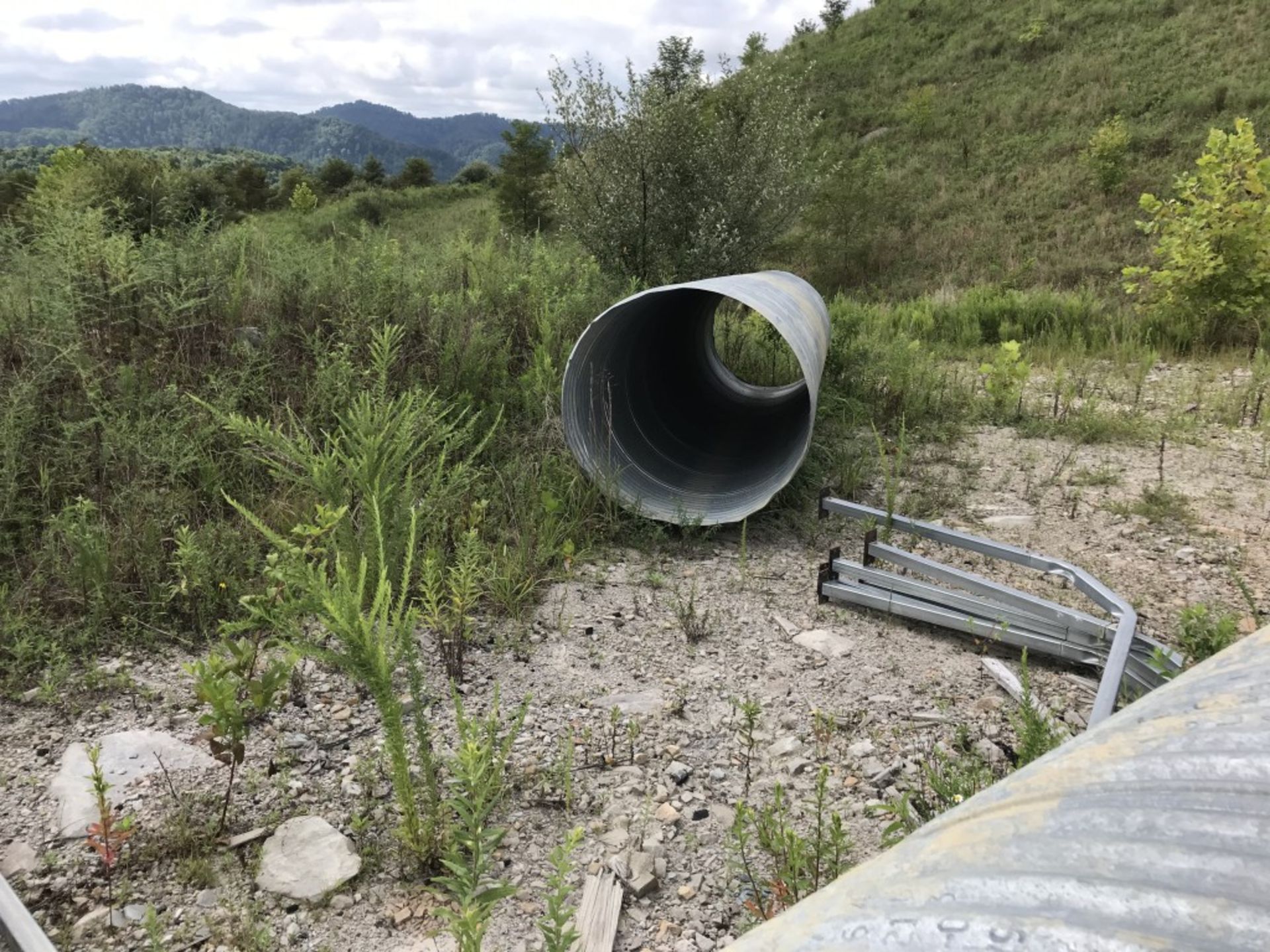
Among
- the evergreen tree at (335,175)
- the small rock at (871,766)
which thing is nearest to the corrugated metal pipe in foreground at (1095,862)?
the small rock at (871,766)

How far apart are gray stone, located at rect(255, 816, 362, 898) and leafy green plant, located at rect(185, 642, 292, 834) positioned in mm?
193

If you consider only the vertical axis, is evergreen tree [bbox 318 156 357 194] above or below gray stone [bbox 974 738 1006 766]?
above

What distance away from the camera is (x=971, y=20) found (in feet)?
94.1

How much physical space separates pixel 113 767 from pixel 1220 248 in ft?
30.5

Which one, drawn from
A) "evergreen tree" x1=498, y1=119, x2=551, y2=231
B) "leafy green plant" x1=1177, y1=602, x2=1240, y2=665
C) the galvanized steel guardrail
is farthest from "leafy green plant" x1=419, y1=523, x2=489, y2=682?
"evergreen tree" x1=498, y1=119, x2=551, y2=231

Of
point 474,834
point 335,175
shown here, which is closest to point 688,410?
point 474,834

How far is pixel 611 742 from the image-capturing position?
2643 millimetres

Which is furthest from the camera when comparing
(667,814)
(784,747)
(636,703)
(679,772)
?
(636,703)

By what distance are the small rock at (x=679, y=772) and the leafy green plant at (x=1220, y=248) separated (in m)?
7.41

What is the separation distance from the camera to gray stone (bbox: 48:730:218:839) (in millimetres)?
2252

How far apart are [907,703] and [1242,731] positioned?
207cm

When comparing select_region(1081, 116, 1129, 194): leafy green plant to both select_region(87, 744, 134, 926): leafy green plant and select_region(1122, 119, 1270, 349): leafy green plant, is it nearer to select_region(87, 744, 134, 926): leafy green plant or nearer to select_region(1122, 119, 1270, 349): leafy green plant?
select_region(1122, 119, 1270, 349): leafy green plant

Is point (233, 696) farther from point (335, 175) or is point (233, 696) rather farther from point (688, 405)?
point (335, 175)

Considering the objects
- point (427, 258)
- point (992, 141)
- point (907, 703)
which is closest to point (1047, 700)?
point (907, 703)
